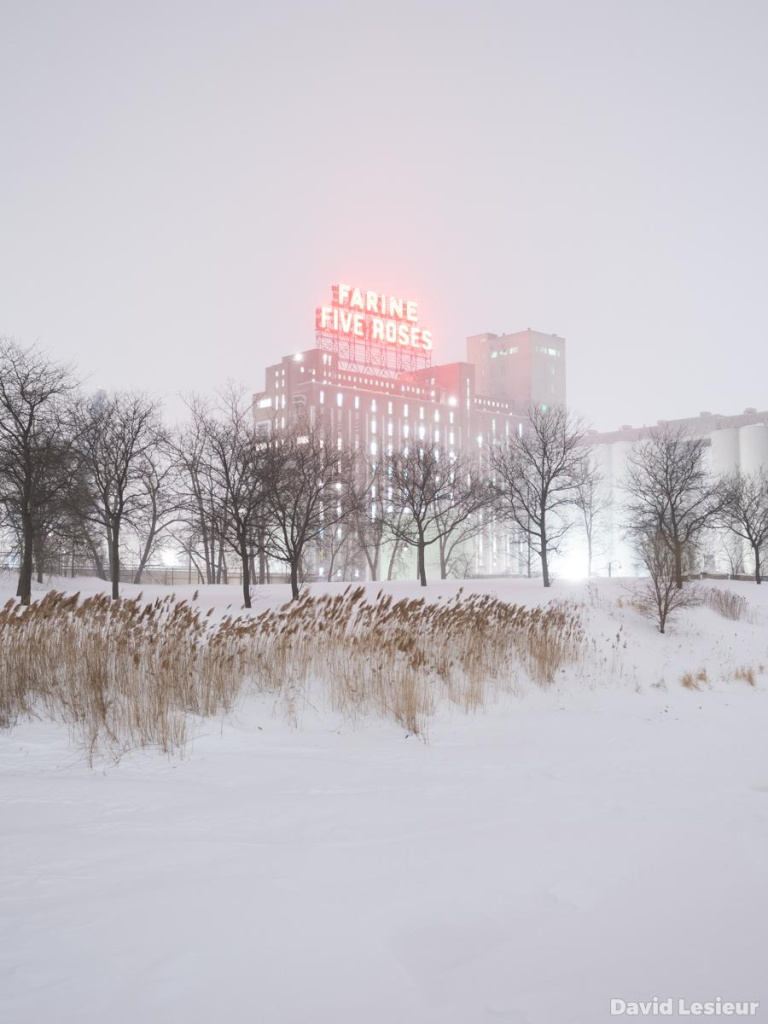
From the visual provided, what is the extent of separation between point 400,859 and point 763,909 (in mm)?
1822

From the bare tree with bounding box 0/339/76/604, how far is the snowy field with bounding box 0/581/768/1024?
62.3 feet

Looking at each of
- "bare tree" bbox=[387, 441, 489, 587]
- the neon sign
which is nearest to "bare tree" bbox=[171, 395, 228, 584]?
"bare tree" bbox=[387, 441, 489, 587]

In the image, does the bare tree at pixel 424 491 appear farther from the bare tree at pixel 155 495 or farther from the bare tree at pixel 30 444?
the bare tree at pixel 30 444

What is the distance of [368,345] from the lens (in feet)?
320

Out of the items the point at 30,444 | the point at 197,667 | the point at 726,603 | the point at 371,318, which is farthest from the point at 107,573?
the point at 371,318

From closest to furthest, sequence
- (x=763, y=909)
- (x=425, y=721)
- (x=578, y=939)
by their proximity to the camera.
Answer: (x=578, y=939), (x=763, y=909), (x=425, y=721)

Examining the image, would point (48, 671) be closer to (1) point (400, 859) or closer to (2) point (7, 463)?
(1) point (400, 859)

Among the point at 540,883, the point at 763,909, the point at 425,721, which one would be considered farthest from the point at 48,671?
the point at 763,909

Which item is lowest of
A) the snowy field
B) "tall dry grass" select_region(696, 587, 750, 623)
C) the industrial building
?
"tall dry grass" select_region(696, 587, 750, 623)

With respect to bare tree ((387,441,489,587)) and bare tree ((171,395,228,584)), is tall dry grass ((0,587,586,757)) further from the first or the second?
bare tree ((387,441,489,587))

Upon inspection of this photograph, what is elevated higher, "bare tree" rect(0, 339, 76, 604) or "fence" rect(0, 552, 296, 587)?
"bare tree" rect(0, 339, 76, 604)

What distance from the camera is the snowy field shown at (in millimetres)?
2488

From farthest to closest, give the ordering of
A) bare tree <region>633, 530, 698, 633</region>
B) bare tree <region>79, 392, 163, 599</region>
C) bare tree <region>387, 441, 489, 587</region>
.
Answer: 1. bare tree <region>387, 441, 489, 587</region>
2. bare tree <region>79, 392, 163, 599</region>
3. bare tree <region>633, 530, 698, 633</region>

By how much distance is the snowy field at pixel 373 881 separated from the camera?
2488 millimetres
